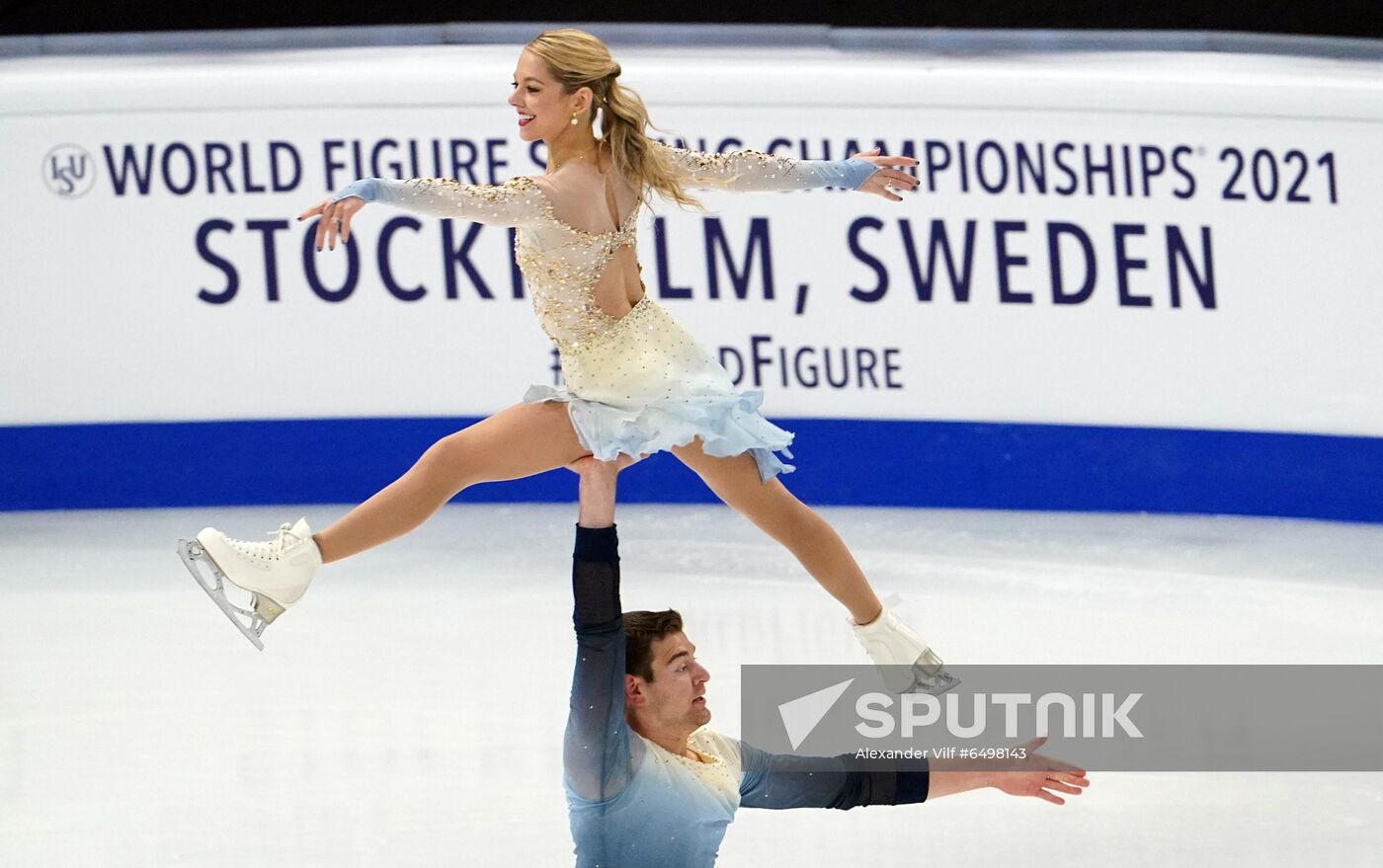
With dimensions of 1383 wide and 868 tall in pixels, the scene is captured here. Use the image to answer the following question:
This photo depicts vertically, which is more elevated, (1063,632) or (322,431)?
(322,431)

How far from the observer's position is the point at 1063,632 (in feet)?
16.6

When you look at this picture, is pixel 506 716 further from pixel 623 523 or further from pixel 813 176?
pixel 623 523

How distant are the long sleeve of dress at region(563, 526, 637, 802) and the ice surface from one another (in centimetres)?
90

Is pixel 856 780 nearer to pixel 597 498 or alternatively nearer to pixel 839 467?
pixel 597 498

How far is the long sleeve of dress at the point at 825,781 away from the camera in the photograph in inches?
113

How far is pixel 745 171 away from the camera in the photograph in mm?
3518

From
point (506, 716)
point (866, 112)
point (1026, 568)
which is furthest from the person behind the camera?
point (866, 112)

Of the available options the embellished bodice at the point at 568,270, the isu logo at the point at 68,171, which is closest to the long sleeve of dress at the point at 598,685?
the embellished bodice at the point at 568,270

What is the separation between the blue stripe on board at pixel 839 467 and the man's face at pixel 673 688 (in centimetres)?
385

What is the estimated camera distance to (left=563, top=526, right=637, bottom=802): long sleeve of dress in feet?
8.57

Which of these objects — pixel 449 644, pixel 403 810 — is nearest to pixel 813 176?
pixel 403 810

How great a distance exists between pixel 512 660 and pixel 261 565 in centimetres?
159

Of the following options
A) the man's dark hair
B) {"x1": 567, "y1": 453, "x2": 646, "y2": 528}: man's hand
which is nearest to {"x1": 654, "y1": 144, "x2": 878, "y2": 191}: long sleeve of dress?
{"x1": 567, "y1": 453, "x2": 646, "y2": 528}: man's hand

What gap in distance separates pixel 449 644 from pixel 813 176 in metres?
1.92
